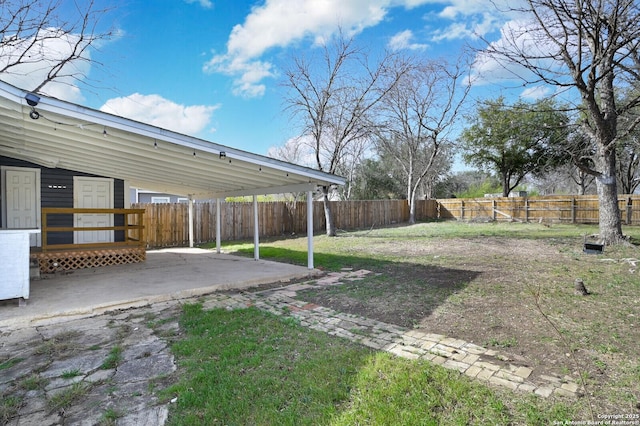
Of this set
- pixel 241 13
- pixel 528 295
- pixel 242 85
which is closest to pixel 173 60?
pixel 241 13

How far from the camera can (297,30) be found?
1233 centimetres

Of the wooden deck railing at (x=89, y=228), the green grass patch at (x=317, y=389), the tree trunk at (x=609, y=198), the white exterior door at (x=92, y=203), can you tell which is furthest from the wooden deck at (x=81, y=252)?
the tree trunk at (x=609, y=198)

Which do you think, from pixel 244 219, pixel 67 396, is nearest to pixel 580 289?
pixel 67 396

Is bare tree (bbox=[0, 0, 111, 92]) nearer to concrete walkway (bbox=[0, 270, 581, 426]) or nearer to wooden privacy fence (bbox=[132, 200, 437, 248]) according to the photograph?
wooden privacy fence (bbox=[132, 200, 437, 248])

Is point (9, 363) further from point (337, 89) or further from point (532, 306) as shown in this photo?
point (337, 89)

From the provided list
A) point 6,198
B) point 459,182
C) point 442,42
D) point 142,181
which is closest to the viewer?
point 6,198

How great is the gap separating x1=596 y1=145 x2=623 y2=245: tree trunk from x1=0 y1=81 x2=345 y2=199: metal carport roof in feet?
23.7

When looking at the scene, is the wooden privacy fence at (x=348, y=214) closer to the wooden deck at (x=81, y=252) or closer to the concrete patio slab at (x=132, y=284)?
the wooden deck at (x=81, y=252)

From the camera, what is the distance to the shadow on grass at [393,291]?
14.2ft

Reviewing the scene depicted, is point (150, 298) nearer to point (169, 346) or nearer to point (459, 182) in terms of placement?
point (169, 346)

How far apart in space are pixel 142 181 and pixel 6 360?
7.28 m

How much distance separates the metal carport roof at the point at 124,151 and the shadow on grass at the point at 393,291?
2.13 m

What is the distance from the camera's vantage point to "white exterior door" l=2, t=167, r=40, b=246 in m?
7.46

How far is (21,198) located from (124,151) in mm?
4068
